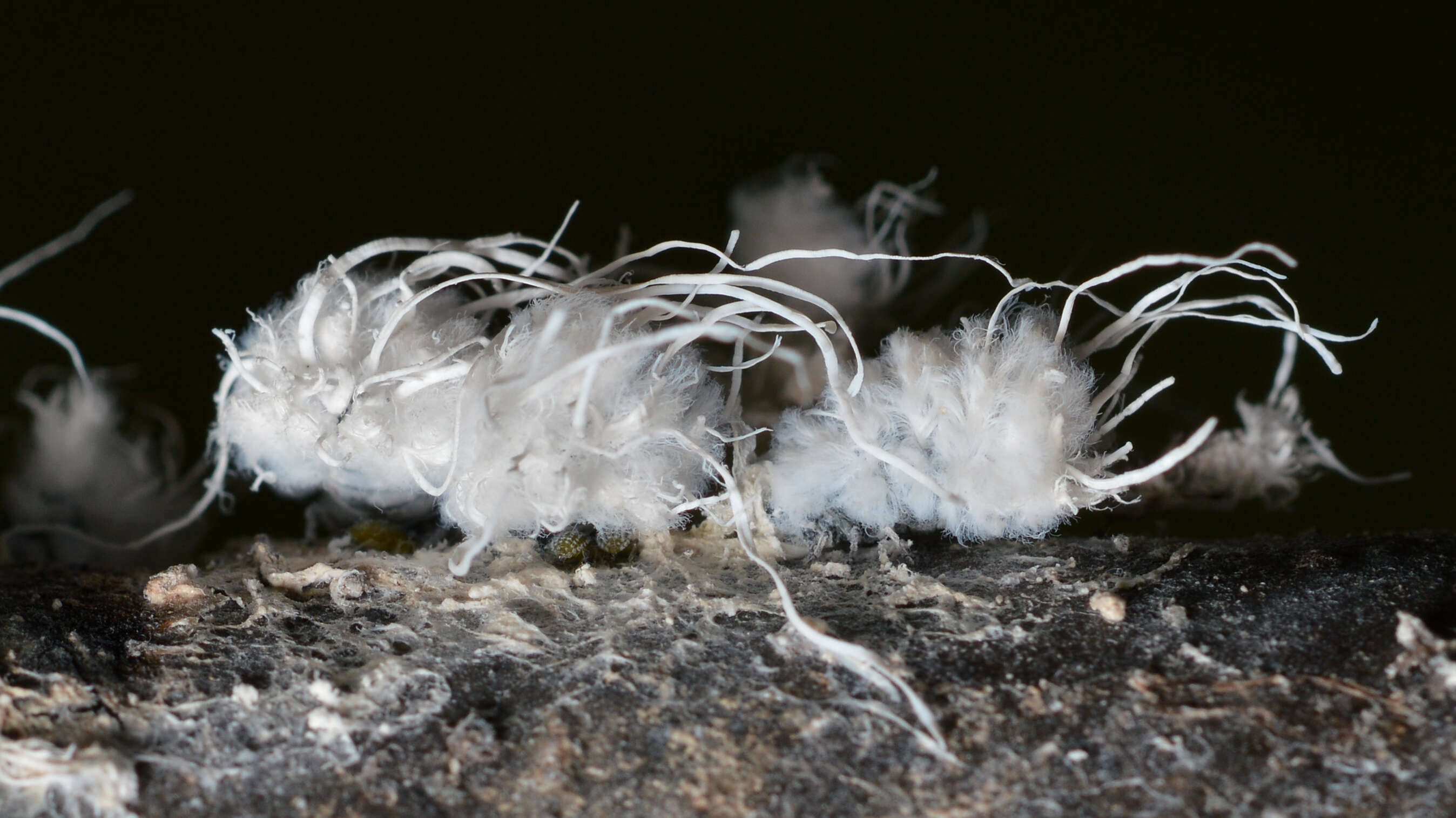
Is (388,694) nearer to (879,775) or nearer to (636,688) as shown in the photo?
(636,688)

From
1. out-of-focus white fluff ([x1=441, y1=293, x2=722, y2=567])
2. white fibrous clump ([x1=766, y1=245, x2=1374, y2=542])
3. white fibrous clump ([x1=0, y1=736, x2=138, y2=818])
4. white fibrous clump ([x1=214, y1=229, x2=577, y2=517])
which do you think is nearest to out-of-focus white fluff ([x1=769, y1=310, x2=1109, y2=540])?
white fibrous clump ([x1=766, y1=245, x2=1374, y2=542])

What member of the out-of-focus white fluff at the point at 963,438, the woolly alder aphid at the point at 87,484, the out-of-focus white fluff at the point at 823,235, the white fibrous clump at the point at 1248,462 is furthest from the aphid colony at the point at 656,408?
the woolly alder aphid at the point at 87,484

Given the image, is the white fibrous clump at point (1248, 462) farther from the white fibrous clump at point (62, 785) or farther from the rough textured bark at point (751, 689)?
the white fibrous clump at point (62, 785)

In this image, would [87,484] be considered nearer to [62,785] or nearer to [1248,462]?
[62,785]

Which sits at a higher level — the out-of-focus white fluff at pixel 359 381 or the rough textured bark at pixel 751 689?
the out-of-focus white fluff at pixel 359 381

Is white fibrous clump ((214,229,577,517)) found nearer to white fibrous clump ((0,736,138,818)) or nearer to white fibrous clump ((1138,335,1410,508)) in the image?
white fibrous clump ((0,736,138,818))
